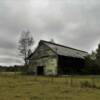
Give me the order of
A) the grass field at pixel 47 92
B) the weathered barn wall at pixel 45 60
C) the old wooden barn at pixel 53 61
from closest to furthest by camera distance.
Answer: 1. the grass field at pixel 47 92
2. the old wooden barn at pixel 53 61
3. the weathered barn wall at pixel 45 60

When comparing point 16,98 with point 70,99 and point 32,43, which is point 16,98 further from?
point 32,43

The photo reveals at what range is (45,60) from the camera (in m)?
41.2

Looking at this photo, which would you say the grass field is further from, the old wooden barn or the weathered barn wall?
the weathered barn wall

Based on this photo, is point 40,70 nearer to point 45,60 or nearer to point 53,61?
point 45,60

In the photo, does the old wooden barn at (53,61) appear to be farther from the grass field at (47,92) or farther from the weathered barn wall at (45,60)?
the grass field at (47,92)

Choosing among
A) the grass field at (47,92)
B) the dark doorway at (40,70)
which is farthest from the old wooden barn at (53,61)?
the grass field at (47,92)

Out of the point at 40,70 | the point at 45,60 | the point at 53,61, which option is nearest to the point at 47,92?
the point at 53,61

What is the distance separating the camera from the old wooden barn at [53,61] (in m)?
38.6

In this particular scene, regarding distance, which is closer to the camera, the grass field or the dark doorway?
the grass field

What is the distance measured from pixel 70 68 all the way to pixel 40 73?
6329 millimetres

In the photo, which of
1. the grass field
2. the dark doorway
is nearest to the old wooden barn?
the dark doorway

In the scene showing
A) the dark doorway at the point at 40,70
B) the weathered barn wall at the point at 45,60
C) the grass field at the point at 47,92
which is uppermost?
the weathered barn wall at the point at 45,60

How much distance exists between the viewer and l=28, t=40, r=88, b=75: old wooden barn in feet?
127

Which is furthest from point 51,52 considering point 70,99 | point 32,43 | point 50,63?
point 70,99
